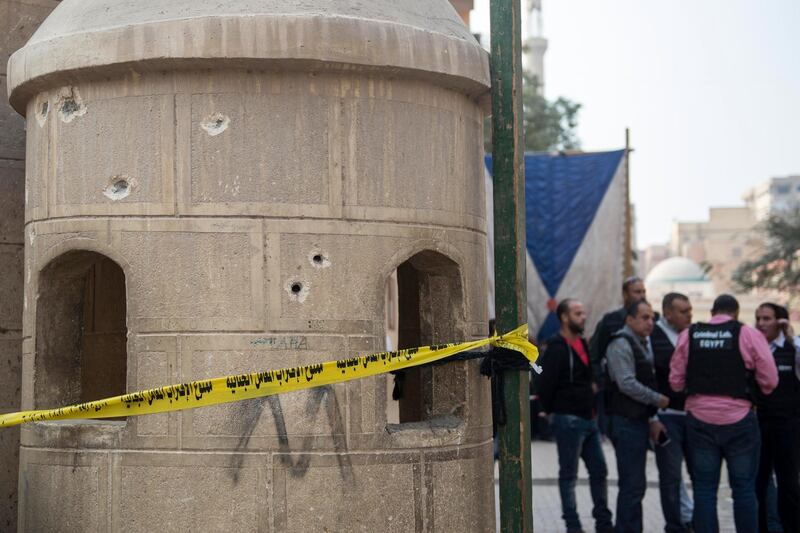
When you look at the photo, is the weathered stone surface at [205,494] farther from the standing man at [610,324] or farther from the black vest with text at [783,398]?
the black vest with text at [783,398]

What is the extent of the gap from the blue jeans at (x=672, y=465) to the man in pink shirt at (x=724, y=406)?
0.68 m

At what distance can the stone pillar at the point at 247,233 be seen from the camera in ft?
20.4

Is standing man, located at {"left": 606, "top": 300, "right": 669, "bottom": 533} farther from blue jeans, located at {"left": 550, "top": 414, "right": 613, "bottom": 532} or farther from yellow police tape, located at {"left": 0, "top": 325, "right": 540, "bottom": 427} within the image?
yellow police tape, located at {"left": 0, "top": 325, "right": 540, "bottom": 427}

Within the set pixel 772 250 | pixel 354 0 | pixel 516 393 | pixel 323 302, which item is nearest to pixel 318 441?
pixel 323 302

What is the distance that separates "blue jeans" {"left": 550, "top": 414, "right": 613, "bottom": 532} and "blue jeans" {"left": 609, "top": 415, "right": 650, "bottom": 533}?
0.85ft

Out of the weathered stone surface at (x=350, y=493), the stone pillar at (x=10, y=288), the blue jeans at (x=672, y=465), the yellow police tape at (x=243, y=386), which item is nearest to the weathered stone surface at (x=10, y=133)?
the stone pillar at (x=10, y=288)

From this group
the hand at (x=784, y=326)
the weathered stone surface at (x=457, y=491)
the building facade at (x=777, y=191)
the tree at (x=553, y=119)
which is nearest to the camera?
the weathered stone surface at (x=457, y=491)

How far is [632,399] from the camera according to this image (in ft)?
30.2

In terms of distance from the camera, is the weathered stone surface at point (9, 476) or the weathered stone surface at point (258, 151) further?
the weathered stone surface at point (9, 476)

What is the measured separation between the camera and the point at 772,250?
38.7m

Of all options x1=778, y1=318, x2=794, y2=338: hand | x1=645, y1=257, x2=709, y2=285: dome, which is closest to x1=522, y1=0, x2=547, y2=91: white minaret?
x1=645, y1=257, x2=709, y2=285: dome

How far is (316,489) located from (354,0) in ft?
8.16

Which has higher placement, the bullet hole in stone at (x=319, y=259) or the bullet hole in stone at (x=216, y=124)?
the bullet hole in stone at (x=216, y=124)

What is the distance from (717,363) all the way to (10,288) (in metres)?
4.69
